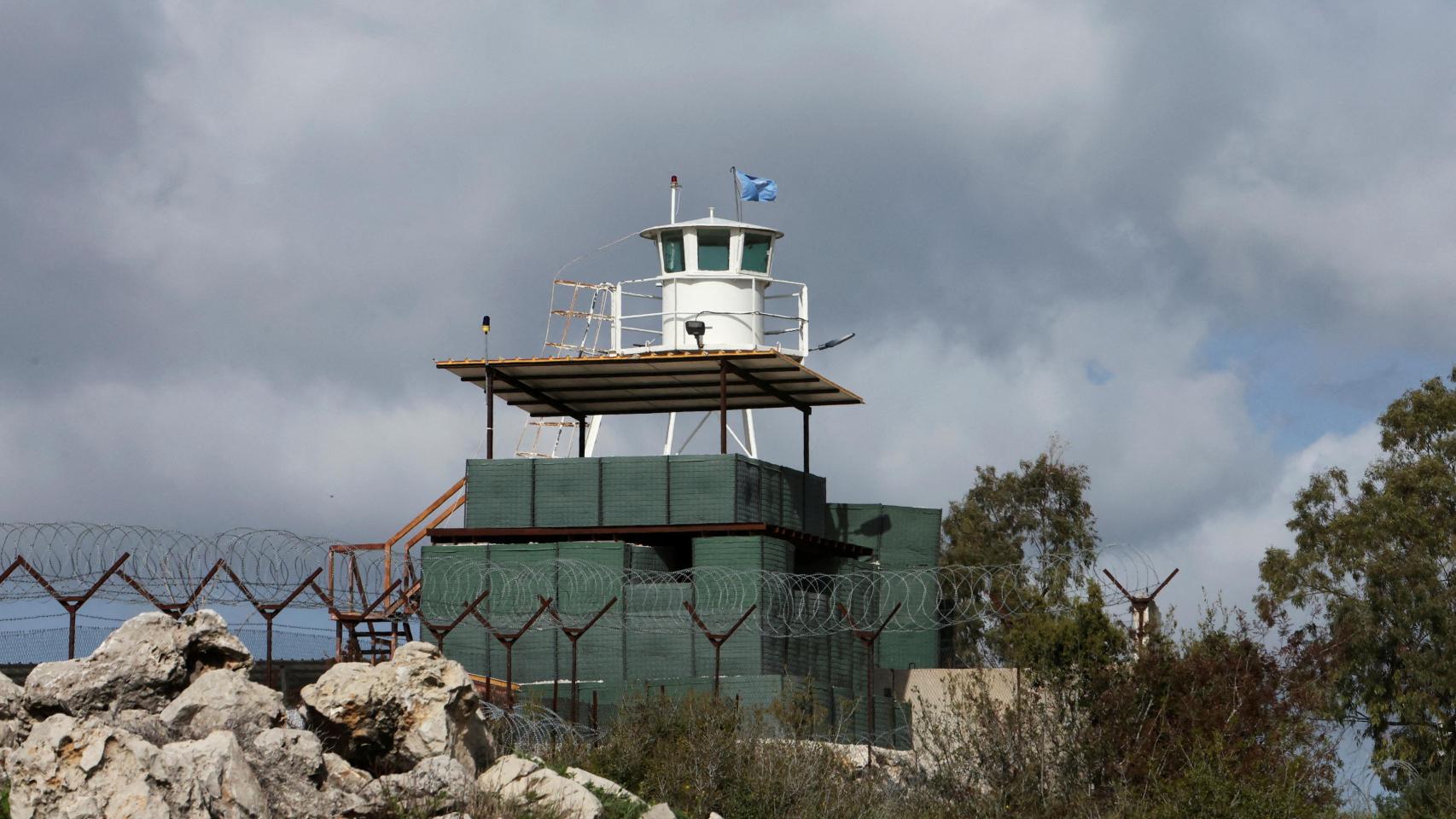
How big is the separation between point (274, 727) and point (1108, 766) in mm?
11567

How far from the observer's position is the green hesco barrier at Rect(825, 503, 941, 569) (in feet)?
145

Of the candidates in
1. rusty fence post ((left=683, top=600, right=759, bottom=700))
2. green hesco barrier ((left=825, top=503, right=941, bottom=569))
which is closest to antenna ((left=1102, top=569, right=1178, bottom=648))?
rusty fence post ((left=683, top=600, right=759, bottom=700))

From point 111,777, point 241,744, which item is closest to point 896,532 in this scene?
point 241,744

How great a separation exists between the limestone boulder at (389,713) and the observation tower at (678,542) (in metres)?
10.2

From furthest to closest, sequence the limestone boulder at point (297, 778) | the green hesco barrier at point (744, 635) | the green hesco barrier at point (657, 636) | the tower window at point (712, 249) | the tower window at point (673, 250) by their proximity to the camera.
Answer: the tower window at point (673, 250) → the tower window at point (712, 249) → the green hesco barrier at point (657, 636) → the green hesco barrier at point (744, 635) → the limestone boulder at point (297, 778)

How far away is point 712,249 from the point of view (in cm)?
4612

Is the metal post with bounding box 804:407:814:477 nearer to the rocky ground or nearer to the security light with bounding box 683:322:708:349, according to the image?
the security light with bounding box 683:322:708:349

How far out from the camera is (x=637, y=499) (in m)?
38.7

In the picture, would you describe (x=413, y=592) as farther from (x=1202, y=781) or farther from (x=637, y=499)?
(x=1202, y=781)

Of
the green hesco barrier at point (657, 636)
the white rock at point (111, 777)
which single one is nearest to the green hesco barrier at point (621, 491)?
the green hesco barrier at point (657, 636)

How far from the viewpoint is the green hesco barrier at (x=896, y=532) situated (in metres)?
44.1

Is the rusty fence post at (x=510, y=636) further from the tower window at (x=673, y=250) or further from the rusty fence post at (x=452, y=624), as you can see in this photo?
the tower window at (x=673, y=250)

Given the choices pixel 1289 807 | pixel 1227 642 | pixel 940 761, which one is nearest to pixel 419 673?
pixel 940 761

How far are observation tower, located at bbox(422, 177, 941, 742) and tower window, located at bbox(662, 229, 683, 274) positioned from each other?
0.24 meters
